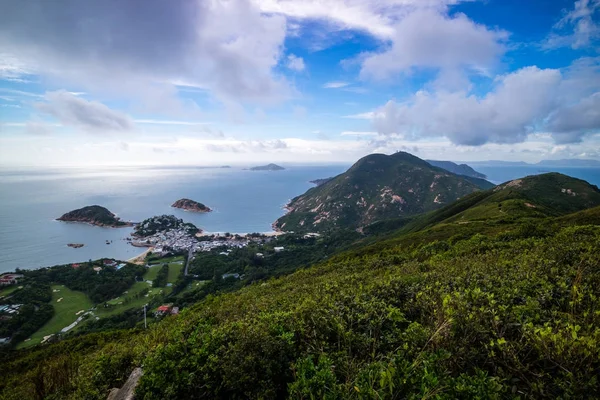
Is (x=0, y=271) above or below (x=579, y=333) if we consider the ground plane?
below

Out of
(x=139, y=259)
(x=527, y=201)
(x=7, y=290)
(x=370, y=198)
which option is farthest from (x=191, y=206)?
(x=527, y=201)

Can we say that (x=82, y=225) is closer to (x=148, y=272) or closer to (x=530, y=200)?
(x=148, y=272)

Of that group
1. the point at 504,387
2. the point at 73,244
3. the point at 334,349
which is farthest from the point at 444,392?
the point at 73,244

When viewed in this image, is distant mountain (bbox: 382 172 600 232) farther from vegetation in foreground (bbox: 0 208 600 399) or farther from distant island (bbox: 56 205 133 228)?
distant island (bbox: 56 205 133 228)

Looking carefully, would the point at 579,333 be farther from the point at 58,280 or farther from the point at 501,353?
the point at 58,280

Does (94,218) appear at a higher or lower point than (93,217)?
lower

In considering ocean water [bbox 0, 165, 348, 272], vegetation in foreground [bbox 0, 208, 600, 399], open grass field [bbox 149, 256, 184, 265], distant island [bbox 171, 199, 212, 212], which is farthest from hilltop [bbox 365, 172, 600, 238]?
distant island [bbox 171, 199, 212, 212]
